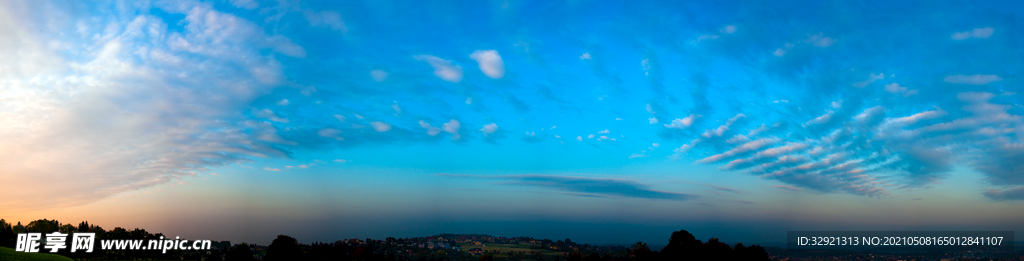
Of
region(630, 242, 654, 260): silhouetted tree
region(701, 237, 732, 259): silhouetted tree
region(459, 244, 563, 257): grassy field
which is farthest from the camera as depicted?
region(459, 244, 563, 257): grassy field

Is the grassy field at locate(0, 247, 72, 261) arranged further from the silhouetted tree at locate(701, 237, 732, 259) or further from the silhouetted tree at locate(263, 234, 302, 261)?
the silhouetted tree at locate(701, 237, 732, 259)

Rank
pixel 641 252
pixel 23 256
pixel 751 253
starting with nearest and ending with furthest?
pixel 23 256 → pixel 751 253 → pixel 641 252

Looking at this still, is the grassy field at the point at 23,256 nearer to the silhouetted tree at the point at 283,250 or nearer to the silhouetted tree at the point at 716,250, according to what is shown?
the silhouetted tree at the point at 283,250

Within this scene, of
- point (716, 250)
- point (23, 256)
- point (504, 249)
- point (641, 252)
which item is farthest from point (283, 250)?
point (504, 249)

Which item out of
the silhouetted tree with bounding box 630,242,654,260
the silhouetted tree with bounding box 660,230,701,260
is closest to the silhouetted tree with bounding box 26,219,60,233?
the silhouetted tree with bounding box 630,242,654,260

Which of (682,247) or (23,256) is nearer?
(23,256)

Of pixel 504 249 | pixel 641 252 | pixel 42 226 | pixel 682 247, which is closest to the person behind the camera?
pixel 682 247

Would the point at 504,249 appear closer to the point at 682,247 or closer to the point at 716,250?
the point at 682,247

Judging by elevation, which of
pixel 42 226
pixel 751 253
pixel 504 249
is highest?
pixel 751 253
